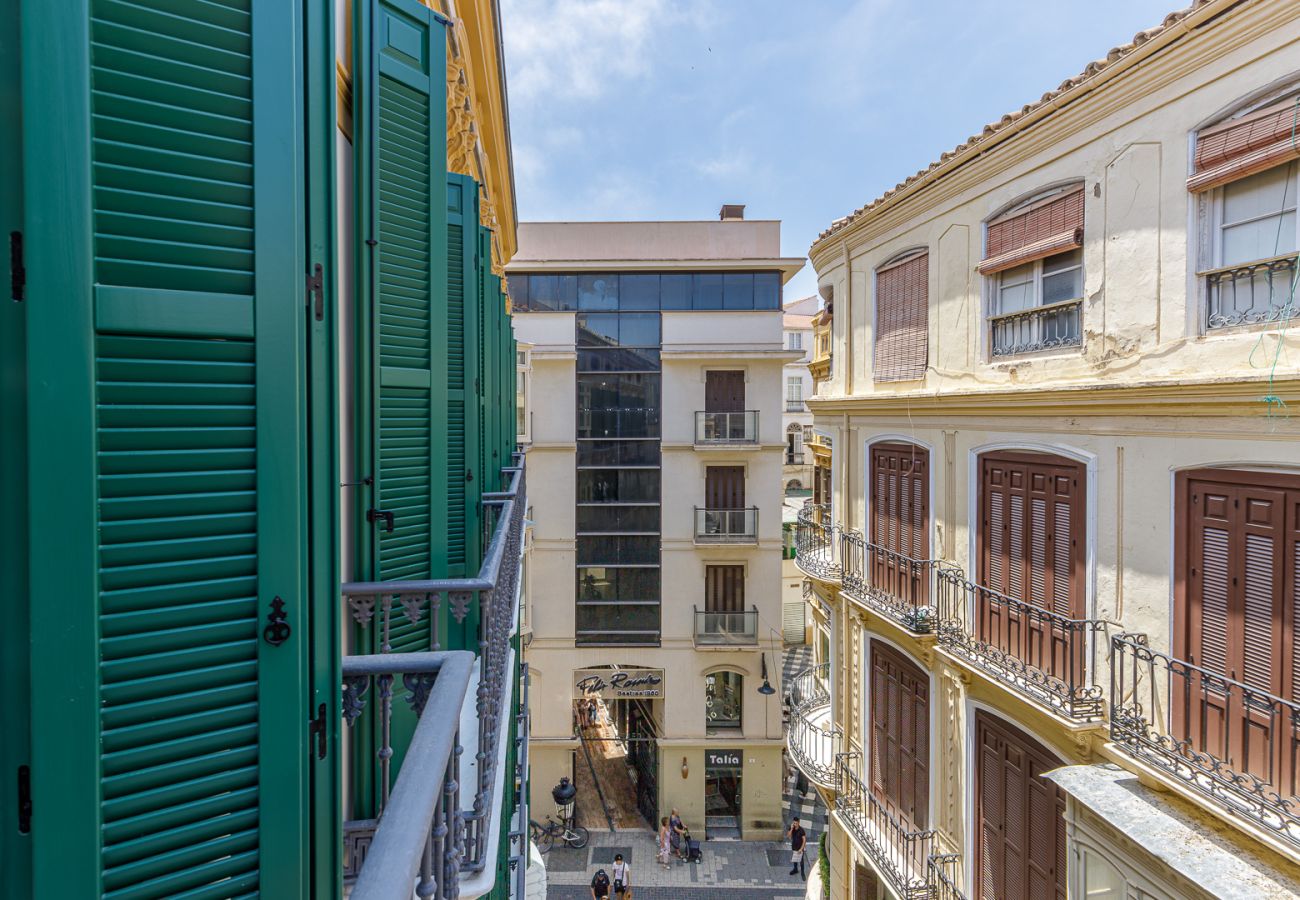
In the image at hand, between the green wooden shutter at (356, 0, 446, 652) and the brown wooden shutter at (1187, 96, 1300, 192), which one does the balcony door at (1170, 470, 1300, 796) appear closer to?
the brown wooden shutter at (1187, 96, 1300, 192)

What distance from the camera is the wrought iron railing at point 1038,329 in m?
6.91

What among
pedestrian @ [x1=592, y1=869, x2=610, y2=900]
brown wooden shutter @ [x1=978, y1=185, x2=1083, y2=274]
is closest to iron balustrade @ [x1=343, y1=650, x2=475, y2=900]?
brown wooden shutter @ [x1=978, y1=185, x2=1083, y2=274]

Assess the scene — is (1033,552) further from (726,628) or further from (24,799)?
(726,628)

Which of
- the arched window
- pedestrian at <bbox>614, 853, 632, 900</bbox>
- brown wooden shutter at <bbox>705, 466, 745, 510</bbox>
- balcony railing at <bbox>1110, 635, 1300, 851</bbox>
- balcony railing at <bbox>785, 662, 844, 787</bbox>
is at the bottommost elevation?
pedestrian at <bbox>614, 853, 632, 900</bbox>

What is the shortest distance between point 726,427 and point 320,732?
16217 mm

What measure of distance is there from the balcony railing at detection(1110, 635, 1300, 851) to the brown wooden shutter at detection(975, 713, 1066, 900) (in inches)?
50.0

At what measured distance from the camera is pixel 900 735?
941 centimetres

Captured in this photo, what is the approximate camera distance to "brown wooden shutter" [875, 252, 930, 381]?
356 inches

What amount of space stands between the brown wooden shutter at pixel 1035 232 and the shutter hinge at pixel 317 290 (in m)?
7.60

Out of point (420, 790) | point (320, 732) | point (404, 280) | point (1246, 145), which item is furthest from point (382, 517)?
point (1246, 145)

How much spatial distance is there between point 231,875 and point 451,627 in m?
3.15

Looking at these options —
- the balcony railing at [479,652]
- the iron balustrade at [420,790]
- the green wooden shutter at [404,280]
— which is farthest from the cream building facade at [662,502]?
the iron balustrade at [420,790]

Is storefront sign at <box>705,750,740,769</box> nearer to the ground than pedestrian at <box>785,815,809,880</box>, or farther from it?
farther from it

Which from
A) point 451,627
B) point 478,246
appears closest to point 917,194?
point 478,246
